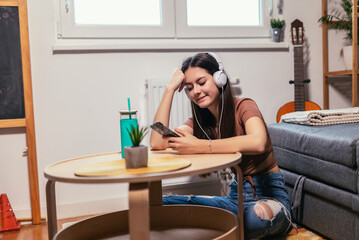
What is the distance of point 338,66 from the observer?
276cm

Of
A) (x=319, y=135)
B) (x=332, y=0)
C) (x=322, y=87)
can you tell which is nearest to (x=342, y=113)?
(x=319, y=135)

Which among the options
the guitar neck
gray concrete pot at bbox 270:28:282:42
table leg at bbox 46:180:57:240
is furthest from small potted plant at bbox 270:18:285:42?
table leg at bbox 46:180:57:240

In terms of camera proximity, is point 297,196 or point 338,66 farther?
point 338,66

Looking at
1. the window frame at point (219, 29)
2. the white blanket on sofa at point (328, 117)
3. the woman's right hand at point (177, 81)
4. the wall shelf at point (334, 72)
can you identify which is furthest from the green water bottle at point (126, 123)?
the wall shelf at point (334, 72)

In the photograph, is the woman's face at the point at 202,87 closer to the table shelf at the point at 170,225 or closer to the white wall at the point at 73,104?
the table shelf at the point at 170,225

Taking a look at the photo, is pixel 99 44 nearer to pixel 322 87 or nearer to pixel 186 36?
pixel 186 36

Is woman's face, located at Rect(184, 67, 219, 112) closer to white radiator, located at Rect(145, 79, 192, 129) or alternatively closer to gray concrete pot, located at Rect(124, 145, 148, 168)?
gray concrete pot, located at Rect(124, 145, 148, 168)

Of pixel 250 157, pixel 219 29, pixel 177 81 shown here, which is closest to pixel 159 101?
pixel 219 29

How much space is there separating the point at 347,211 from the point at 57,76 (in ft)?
5.39

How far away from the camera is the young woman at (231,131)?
140cm

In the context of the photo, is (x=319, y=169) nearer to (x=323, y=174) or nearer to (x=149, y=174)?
(x=323, y=174)

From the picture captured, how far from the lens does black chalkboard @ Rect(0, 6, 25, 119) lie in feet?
6.98

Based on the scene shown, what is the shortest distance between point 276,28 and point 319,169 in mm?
1224

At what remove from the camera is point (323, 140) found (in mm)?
1601
